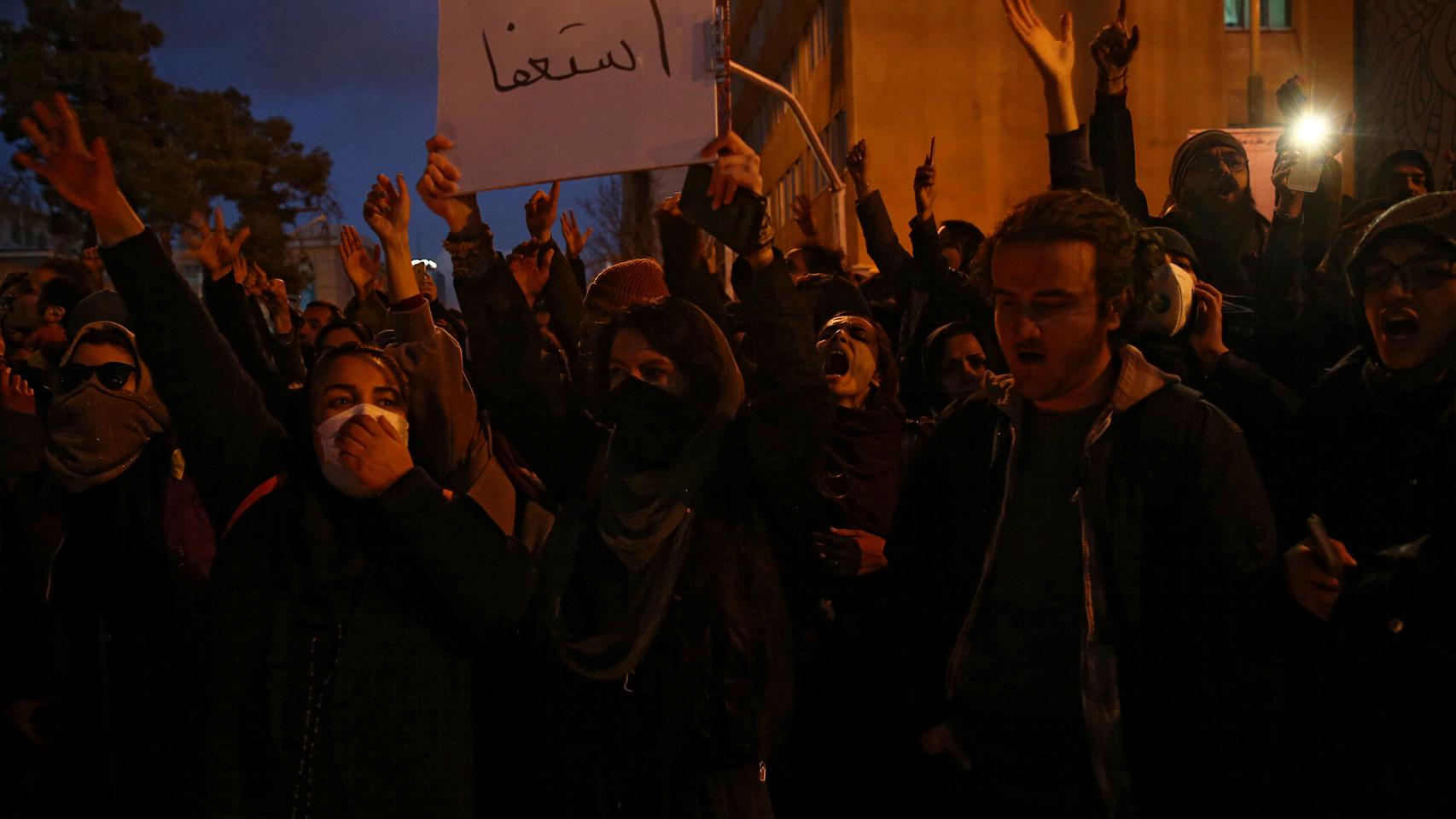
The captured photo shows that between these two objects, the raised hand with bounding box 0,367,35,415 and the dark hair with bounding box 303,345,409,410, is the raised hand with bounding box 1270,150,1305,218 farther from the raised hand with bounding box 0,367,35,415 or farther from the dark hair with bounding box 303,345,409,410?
the raised hand with bounding box 0,367,35,415

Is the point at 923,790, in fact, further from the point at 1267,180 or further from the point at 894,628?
the point at 1267,180

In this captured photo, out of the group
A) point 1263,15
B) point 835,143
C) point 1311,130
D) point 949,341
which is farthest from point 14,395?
point 1263,15

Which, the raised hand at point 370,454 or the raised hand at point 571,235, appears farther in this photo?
the raised hand at point 571,235

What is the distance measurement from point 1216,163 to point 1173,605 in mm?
2614

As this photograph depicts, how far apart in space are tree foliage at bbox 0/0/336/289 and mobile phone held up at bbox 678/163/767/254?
32.2 meters

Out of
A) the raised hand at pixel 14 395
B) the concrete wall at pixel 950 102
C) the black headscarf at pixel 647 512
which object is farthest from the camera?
the concrete wall at pixel 950 102

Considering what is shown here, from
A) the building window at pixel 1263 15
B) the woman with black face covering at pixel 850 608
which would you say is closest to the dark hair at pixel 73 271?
the woman with black face covering at pixel 850 608

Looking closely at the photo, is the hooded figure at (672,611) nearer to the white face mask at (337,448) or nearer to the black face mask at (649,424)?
the black face mask at (649,424)

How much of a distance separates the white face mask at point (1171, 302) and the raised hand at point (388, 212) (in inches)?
81.7

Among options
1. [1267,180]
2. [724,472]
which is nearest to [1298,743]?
[724,472]

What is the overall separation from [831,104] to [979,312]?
23706 millimetres

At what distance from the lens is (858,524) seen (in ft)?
13.2

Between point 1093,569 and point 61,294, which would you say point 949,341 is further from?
point 61,294

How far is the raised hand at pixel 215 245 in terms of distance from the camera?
4.90 m
